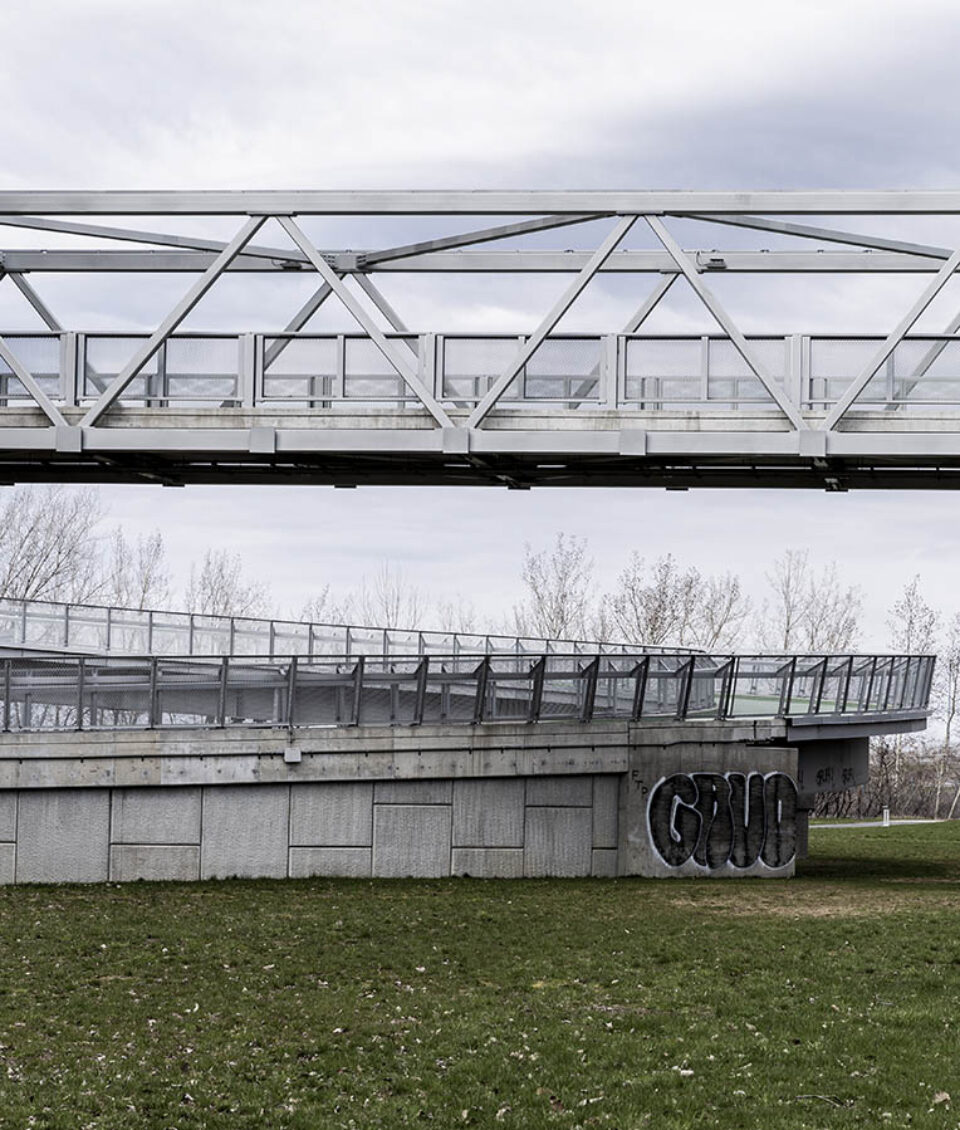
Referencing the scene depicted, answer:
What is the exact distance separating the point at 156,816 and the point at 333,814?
2964 millimetres

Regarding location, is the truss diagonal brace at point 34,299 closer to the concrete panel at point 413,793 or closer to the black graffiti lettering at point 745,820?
the concrete panel at point 413,793

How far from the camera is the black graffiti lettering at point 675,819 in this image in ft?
103

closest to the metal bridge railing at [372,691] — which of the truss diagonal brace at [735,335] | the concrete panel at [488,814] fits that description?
the concrete panel at [488,814]

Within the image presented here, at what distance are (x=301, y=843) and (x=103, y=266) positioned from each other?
1047 centimetres

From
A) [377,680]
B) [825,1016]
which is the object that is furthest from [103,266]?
[825,1016]

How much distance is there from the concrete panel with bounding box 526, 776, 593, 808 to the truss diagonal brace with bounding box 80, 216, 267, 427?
10437 millimetres

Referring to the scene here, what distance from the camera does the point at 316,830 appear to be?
29.2 metres

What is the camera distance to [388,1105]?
14.1 metres

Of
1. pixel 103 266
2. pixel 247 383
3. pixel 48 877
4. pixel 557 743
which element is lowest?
pixel 48 877

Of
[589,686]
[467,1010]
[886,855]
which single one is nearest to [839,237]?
[589,686]

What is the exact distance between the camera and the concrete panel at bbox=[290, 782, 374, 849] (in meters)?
29.2

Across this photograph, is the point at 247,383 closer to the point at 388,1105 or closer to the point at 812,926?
the point at 812,926

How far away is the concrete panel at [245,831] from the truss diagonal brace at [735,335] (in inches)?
424

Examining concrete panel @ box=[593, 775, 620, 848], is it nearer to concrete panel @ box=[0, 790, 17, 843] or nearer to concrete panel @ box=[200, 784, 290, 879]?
concrete panel @ box=[200, 784, 290, 879]
